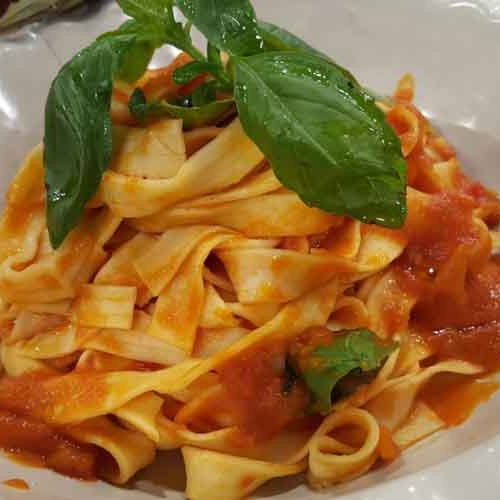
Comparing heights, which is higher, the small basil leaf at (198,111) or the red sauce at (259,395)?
the small basil leaf at (198,111)

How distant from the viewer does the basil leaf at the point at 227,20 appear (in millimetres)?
3115

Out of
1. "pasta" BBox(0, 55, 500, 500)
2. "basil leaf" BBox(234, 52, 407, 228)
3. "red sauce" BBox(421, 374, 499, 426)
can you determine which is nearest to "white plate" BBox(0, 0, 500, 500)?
"pasta" BBox(0, 55, 500, 500)

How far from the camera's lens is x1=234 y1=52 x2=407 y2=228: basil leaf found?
2.73 metres

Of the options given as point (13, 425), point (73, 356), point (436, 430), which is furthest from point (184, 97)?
Answer: point (436, 430)

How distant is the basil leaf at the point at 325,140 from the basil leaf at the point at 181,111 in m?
0.47

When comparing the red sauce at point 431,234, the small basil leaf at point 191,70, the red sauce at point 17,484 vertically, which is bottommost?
the red sauce at point 17,484

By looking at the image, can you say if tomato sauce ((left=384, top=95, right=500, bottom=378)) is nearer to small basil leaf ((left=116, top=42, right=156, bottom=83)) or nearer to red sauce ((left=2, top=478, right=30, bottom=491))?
small basil leaf ((left=116, top=42, right=156, bottom=83))

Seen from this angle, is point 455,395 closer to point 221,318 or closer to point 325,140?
point 221,318

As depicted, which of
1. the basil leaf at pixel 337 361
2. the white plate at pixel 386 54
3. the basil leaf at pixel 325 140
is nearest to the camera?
the basil leaf at pixel 325 140

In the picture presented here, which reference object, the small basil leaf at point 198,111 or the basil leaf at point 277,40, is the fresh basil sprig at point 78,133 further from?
the basil leaf at point 277,40

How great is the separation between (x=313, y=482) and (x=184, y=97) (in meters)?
1.77

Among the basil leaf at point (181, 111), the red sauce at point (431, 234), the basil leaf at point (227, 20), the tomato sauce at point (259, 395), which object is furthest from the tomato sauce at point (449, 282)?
the basil leaf at point (227, 20)

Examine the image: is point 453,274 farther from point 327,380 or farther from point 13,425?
point 13,425

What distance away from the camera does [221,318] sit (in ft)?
11.1
